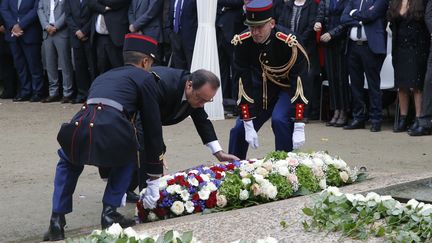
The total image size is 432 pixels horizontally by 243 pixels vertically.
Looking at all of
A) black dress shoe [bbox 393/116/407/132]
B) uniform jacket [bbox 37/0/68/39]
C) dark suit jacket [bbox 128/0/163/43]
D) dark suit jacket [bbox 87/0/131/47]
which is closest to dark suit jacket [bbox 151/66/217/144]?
black dress shoe [bbox 393/116/407/132]

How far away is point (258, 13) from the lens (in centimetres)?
838

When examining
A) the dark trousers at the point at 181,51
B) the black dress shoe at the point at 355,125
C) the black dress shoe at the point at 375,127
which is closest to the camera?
the black dress shoe at the point at 375,127

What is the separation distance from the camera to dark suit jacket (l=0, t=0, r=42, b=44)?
621 inches

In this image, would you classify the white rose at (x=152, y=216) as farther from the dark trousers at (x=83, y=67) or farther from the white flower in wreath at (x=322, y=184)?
the dark trousers at (x=83, y=67)

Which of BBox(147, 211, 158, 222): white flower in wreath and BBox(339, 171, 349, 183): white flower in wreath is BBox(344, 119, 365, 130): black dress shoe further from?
BBox(147, 211, 158, 222): white flower in wreath

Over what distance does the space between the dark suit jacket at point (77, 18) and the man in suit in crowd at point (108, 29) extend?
0.67ft

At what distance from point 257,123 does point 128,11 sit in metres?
5.88

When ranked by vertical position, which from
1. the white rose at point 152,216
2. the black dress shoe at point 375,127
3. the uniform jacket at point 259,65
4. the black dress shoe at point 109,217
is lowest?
the black dress shoe at point 375,127

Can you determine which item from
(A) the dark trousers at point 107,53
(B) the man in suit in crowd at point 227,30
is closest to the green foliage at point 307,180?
(B) the man in suit in crowd at point 227,30

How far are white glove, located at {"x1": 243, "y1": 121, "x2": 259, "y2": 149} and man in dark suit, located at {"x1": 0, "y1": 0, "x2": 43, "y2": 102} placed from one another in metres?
7.84

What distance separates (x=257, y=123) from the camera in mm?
8961

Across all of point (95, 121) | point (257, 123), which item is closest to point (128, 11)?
point (257, 123)

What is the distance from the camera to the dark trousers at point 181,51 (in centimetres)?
1376

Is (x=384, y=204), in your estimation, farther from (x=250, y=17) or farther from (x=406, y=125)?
(x=406, y=125)
